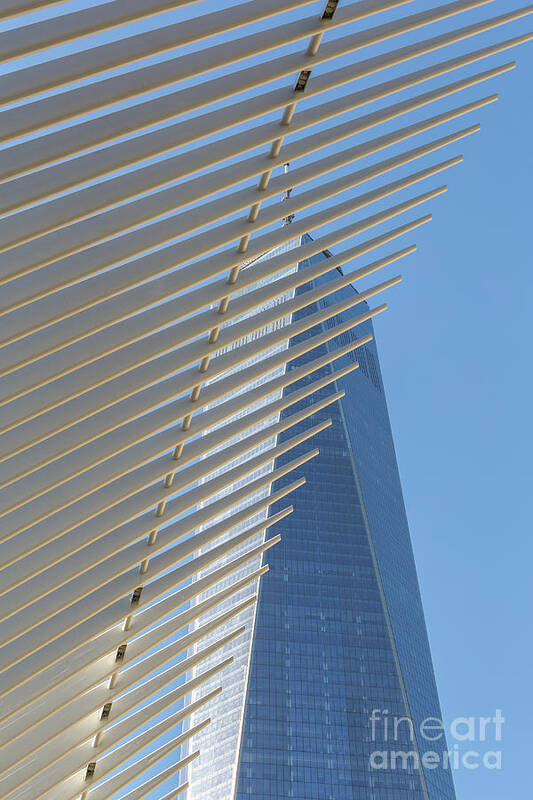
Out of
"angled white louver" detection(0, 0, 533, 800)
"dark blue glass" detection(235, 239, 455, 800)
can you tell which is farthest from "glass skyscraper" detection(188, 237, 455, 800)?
"angled white louver" detection(0, 0, 533, 800)

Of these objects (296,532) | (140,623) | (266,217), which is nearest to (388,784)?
(296,532)

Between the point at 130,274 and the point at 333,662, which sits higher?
the point at 333,662

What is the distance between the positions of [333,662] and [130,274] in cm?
9671

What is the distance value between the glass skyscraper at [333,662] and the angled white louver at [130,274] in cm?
8197

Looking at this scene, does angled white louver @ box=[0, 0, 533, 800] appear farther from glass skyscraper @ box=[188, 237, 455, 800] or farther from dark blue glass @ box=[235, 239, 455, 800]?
dark blue glass @ box=[235, 239, 455, 800]

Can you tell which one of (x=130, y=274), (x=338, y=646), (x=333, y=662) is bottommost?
(x=130, y=274)

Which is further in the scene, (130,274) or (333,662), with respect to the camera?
(333,662)

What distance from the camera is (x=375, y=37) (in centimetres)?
1139

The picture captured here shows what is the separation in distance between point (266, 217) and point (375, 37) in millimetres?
2896

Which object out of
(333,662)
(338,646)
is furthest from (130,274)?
(338,646)

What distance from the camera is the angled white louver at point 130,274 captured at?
962 cm

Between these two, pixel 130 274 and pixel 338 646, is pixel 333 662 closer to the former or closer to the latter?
pixel 338 646

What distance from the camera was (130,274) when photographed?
11617mm

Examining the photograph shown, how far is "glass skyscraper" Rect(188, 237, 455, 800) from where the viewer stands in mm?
94562
